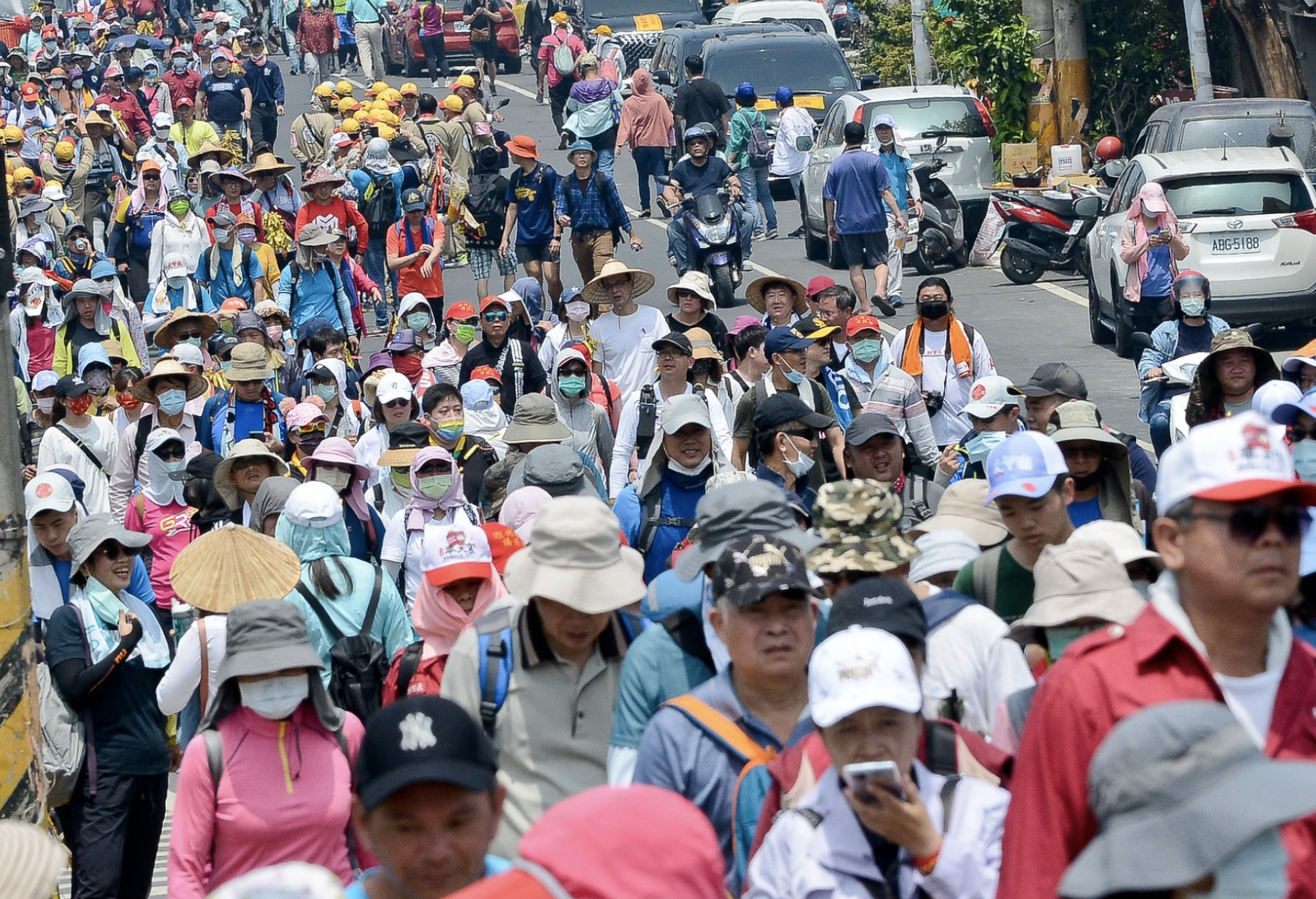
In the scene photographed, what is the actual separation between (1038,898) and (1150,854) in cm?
47

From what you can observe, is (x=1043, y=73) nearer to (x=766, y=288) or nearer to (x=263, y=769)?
(x=766, y=288)

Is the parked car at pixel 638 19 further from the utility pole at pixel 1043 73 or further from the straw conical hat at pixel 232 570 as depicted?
the straw conical hat at pixel 232 570

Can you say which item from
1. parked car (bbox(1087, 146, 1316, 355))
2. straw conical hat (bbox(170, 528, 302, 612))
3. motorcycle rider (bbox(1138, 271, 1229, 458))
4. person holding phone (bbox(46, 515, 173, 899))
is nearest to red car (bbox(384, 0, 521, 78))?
parked car (bbox(1087, 146, 1316, 355))

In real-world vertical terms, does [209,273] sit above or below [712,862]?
below

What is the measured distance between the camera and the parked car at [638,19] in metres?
36.7

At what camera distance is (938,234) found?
22375 mm

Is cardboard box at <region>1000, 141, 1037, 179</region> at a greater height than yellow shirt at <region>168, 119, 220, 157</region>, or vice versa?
yellow shirt at <region>168, 119, 220, 157</region>

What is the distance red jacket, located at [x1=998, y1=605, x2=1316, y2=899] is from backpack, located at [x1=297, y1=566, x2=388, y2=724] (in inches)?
157

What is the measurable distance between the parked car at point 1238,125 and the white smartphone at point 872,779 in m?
17.5

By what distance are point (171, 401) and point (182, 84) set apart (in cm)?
1979

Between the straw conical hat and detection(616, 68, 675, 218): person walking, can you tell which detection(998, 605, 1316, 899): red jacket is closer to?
the straw conical hat

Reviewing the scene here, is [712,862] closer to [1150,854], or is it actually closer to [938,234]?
[1150,854]

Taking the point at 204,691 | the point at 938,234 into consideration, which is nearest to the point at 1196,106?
the point at 938,234

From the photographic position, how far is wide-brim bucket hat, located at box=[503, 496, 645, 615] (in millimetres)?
5051
